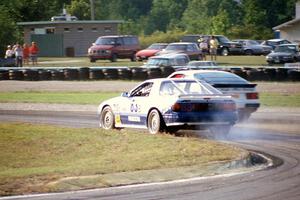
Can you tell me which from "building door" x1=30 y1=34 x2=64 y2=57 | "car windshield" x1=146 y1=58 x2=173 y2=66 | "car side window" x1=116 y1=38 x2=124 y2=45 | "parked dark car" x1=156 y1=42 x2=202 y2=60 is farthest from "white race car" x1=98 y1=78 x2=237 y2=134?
"building door" x1=30 y1=34 x2=64 y2=57

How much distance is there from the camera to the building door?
66.8 metres

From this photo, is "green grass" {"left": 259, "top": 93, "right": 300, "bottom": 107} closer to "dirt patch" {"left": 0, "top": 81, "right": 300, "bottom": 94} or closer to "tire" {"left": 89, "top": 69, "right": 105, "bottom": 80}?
"dirt patch" {"left": 0, "top": 81, "right": 300, "bottom": 94}

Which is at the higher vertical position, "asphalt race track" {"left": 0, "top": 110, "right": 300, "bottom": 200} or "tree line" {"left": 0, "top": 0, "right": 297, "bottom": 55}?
"tree line" {"left": 0, "top": 0, "right": 297, "bottom": 55}

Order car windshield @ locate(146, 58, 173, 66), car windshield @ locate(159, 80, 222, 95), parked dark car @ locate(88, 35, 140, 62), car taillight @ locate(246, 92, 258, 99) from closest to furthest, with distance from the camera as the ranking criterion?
car windshield @ locate(159, 80, 222, 95)
car taillight @ locate(246, 92, 258, 99)
car windshield @ locate(146, 58, 173, 66)
parked dark car @ locate(88, 35, 140, 62)

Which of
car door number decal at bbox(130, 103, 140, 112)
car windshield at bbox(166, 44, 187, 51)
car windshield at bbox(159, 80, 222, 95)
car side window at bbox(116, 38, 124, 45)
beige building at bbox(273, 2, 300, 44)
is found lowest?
car door number decal at bbox(130, 103, 140, 112)

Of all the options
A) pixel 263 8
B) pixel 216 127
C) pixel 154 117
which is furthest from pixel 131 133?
pixel 263 8

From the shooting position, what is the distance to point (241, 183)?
433 inches

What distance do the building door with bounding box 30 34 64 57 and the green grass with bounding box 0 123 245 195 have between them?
165 feet

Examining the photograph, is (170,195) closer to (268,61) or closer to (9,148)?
(9,148)

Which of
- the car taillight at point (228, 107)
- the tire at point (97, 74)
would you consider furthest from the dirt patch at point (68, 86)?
the car taillight at point (228, 107)

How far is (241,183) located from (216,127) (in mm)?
6317

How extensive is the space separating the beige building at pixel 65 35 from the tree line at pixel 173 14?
180 centimetres

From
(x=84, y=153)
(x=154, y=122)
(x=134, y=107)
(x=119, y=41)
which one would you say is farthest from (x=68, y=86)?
(x=84, y=153)

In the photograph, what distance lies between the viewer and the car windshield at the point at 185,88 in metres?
17.3
